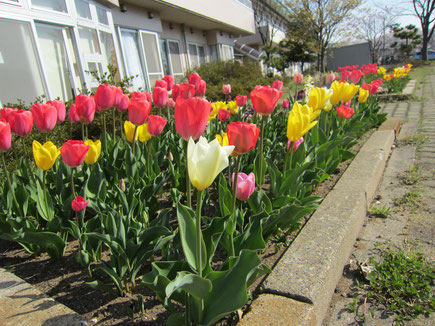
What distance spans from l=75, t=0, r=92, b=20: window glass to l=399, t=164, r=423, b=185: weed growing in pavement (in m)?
8.17

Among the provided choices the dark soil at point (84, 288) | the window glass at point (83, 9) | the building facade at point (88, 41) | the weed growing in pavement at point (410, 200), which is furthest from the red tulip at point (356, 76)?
the window glass at point (83, 9)

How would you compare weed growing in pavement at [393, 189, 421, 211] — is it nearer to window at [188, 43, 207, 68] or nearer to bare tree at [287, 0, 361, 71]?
window at [188, 43, 207, 68]

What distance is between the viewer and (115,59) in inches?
402

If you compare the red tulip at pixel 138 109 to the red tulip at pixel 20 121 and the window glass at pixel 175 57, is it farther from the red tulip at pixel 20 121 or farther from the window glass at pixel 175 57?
the window glass at pixel 175 57

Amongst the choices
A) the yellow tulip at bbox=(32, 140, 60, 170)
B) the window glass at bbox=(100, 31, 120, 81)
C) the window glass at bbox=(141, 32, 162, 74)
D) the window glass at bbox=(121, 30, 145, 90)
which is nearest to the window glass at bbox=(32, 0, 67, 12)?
the window glass at bbox=(100, 31, 120, 81)

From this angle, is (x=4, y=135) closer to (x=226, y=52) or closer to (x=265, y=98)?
(x=265, y=98)

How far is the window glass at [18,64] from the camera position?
19.8 ft

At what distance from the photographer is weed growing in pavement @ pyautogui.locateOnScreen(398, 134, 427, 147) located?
14.7ft

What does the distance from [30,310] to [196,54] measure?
17.5m

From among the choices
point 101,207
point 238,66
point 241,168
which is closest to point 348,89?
point 241,168

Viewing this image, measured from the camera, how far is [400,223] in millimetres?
2420

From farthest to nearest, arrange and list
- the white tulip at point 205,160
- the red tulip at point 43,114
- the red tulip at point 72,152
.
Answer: the red tulip at point 43,114 → the red tulip at point 72,152 → the white tulip at point 205,160

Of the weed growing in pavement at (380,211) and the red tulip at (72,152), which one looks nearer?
the red tulip at (72,152)

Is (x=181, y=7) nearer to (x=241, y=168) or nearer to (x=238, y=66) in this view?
(x=238, y=66)
